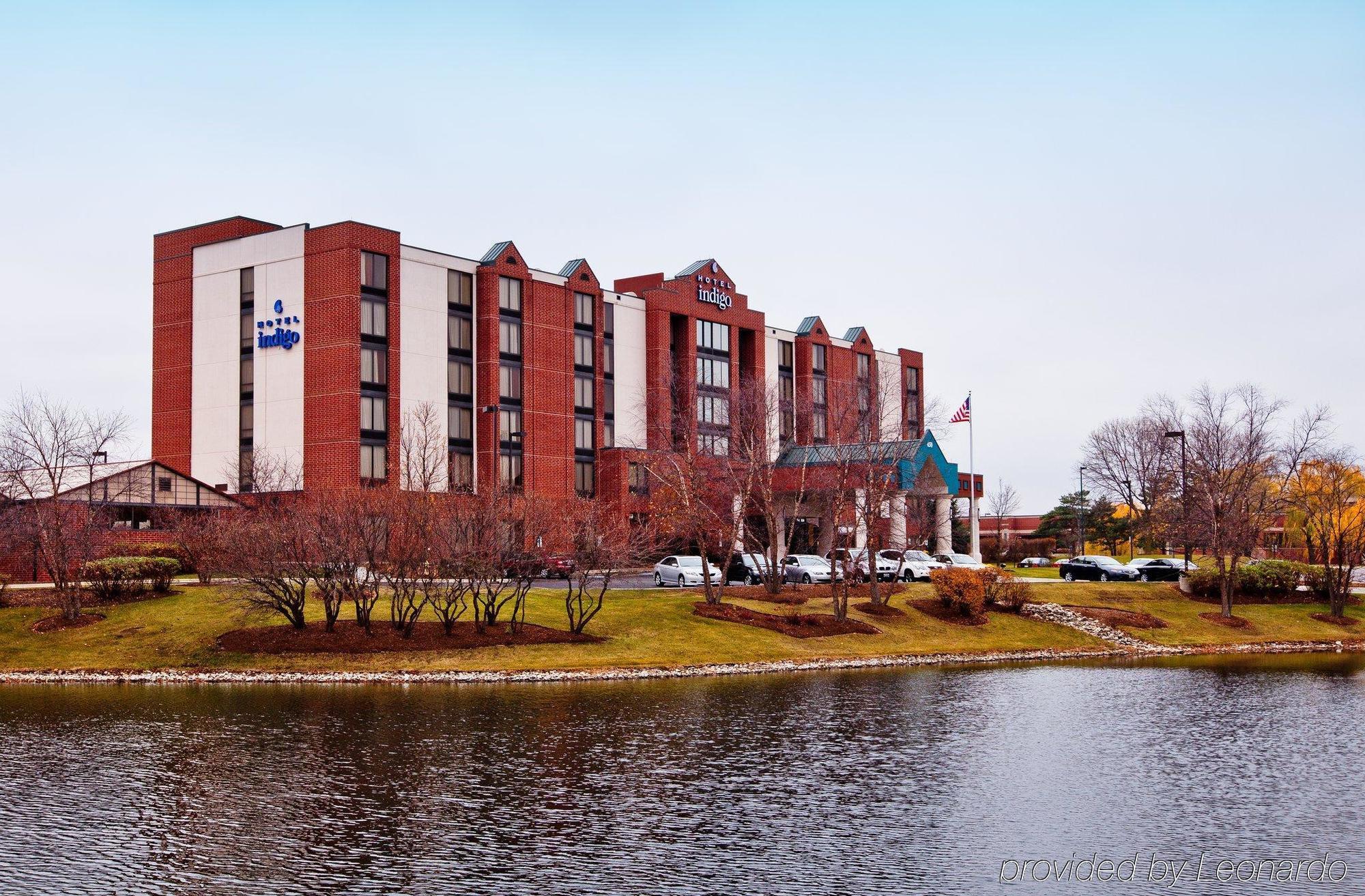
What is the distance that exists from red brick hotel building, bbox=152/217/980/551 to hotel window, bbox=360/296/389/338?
3.1 inches

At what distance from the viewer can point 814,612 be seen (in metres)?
49.1

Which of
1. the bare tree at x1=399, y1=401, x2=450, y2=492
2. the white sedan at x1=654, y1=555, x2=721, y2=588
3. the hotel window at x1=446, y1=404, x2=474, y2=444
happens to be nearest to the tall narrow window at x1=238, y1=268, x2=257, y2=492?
the bare tree at x1=399, y1=401, x2=450, y2=492

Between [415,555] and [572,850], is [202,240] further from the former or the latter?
[572,850]

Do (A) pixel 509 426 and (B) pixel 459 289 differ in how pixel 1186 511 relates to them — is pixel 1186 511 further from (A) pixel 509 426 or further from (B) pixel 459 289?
(B) pixel 459 289

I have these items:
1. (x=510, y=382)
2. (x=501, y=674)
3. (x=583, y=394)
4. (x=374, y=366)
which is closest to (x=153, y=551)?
(x=374, y=366)

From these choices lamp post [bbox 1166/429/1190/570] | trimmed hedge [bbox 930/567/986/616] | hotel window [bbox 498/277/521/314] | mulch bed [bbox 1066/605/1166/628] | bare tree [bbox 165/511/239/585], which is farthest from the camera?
hotel window [bbox 498/277/521/314]

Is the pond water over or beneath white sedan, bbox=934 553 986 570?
beneath

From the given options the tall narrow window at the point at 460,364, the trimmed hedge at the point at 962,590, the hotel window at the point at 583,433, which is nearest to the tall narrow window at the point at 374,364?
the tall narrow window at the point at 460,364

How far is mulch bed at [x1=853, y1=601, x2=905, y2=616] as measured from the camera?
162 ft

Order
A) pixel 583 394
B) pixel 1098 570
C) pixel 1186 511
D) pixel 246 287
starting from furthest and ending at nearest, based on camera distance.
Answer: pixel 583 394 < pixel 246 287 < pixel 1098 570 < pixel 1186 511

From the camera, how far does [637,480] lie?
7400 cm

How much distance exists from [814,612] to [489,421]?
33.4m

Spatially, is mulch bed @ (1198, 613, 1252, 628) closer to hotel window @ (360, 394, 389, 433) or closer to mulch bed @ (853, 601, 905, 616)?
mulch bed @ (853, 601, 905, 616)

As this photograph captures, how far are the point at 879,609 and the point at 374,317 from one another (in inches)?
1433
